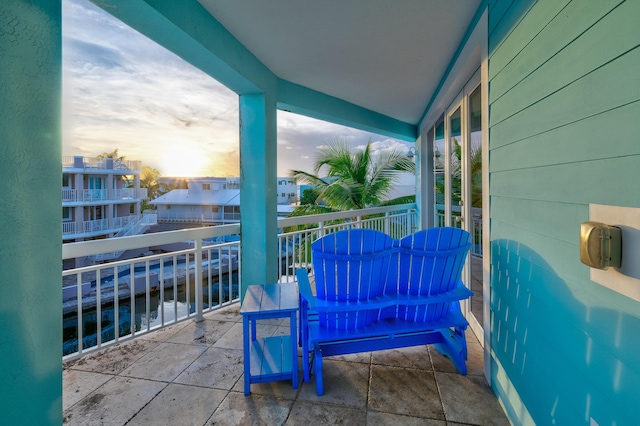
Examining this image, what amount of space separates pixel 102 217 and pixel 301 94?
2.64 meters

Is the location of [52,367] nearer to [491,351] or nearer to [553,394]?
[553,394]

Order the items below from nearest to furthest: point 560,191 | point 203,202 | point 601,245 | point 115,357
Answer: point 601,245, point 560,191, point 115,357, point 203,202

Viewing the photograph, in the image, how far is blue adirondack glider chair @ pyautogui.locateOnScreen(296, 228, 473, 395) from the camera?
197 centimetres

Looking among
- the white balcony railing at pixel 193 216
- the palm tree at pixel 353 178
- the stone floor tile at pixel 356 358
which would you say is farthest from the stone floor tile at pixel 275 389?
the palm tree at pixel 353 178

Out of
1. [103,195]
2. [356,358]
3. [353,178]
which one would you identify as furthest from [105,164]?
[353,178]

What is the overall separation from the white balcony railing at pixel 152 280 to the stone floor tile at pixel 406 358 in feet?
5.84

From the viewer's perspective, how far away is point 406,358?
92.5 inches

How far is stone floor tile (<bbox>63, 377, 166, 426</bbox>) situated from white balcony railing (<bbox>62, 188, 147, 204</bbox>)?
1.24 metres

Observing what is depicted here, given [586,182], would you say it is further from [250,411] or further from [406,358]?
[250,411]

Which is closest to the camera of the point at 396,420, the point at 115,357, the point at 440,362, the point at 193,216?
the point at 396,420

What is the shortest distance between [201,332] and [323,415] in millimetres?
1574

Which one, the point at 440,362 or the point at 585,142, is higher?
the point at 585,142

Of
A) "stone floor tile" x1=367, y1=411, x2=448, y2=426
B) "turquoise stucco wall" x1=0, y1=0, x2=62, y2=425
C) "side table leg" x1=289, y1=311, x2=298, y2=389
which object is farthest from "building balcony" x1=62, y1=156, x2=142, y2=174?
"stone floor tile" x1=367, y1=411, x2=448, y2=426

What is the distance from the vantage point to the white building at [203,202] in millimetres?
2980
